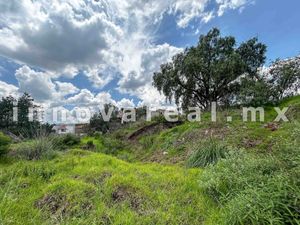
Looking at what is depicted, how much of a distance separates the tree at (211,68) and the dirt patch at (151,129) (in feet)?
12.2

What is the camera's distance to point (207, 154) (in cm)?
467

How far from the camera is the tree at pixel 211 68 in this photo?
13789 millimetres

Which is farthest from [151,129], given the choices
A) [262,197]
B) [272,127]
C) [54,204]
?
[262,197]

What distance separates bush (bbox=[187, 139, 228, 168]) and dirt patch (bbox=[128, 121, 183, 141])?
295 inches

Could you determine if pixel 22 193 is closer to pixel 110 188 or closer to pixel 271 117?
pixel 110 188

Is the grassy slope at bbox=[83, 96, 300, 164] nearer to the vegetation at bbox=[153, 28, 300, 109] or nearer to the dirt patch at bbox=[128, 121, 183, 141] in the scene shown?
the dirt patch at bbox=[128, 121, 183, 141]

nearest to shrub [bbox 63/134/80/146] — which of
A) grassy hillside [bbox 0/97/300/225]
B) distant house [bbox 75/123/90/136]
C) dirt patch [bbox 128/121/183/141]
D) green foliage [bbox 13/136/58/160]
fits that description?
dirt patch [bbox 128/121/183/141]

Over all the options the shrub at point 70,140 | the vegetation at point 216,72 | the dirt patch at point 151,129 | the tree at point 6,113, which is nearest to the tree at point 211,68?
the vegetation at point 216,72

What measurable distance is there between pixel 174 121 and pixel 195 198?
9871 mm

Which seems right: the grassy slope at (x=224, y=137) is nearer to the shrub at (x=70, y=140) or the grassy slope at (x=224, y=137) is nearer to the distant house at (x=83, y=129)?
the shrub at (x=70, y=140)

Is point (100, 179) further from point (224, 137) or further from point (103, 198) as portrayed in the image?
point (224, 137)

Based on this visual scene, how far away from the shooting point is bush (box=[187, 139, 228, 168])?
179 inches

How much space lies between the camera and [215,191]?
302cm

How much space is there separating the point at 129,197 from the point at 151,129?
964 centimetres
